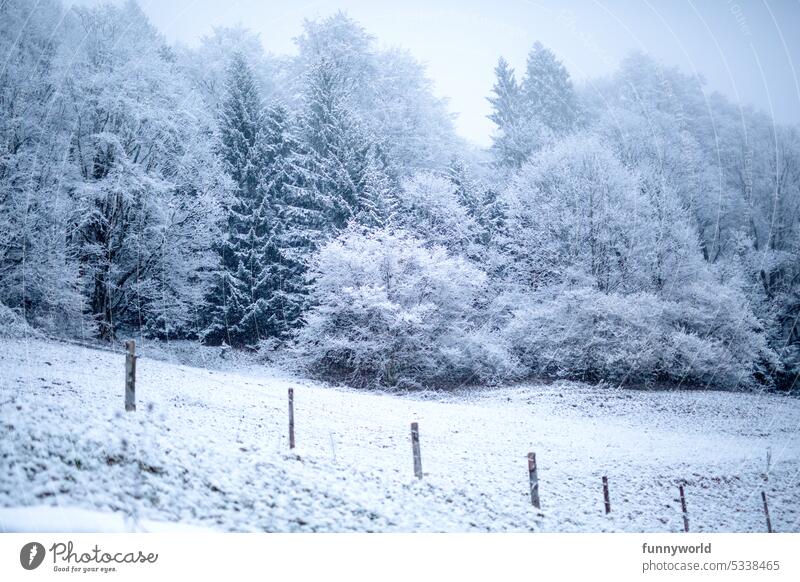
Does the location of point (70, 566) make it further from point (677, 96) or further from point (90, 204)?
point (677, 96)

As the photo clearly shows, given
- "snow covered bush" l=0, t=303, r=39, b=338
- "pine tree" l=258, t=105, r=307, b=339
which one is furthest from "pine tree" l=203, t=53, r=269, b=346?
"snow covered bush" l=0, t=303, r=39, b=338

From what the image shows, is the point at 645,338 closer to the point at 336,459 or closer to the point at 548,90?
the point at 336,459

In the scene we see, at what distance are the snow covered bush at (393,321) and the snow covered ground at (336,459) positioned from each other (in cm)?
405

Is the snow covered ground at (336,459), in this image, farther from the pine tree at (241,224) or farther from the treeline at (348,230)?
the pine tree at (241,224)

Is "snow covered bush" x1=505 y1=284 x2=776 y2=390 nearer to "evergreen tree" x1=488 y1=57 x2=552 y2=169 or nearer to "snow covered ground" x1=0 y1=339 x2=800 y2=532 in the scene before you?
"snow covered ground" x1=0 y1=339 x2=800 y2=532

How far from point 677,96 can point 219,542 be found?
37.8 metres

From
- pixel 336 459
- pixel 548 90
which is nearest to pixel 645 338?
pixel 336 459

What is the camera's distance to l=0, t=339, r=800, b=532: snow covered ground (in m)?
4.07

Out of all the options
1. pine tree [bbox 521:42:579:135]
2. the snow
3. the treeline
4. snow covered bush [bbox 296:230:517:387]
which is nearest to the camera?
the snow

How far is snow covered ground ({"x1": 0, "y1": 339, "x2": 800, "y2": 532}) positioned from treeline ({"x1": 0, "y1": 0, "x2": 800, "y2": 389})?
14.3 feet

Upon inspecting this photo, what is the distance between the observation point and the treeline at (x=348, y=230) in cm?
1597

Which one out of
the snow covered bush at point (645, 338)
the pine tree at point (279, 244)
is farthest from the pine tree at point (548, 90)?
the pine tree at point (279, 244)

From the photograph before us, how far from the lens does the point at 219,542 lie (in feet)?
13.8

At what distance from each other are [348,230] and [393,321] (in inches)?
192
